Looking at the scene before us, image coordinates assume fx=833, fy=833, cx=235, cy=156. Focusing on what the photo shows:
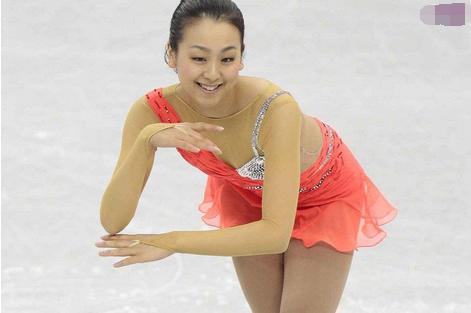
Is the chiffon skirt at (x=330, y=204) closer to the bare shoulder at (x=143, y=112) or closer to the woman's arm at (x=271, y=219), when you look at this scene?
the woman's arm at (x=271, y=219)

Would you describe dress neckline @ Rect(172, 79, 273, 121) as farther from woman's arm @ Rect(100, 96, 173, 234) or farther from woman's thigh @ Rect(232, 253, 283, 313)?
woman's thigh @ Rect(232, 253, 283, 313)

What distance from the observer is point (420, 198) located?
439cm

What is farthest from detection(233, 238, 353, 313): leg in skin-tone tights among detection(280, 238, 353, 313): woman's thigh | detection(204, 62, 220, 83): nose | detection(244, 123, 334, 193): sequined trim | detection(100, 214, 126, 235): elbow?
detection(204, 62, 220, 83): nose

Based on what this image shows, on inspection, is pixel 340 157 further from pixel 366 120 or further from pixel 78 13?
pixel 78 13

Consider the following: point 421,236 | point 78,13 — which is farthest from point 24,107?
point 421,236

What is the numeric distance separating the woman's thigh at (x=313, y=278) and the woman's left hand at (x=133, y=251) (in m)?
0.49

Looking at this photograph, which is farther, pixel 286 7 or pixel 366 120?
pixel 286 7

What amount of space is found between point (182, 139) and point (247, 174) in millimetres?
356

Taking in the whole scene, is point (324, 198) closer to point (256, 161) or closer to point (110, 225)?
point (256, 161)

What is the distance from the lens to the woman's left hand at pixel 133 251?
2336mm

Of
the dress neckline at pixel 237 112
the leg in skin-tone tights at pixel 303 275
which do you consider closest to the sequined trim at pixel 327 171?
the leg in skin-tone tights at pixel 303 275

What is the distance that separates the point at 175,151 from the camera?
4766 millimetres

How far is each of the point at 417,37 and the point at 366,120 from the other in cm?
96

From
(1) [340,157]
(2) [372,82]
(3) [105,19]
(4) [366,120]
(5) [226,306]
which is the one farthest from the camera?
(3) [105,19]
